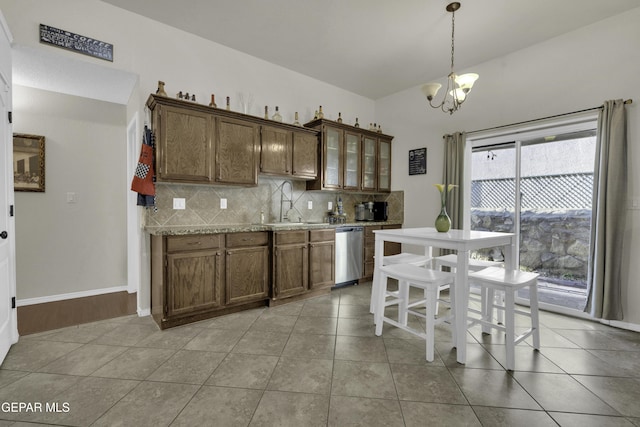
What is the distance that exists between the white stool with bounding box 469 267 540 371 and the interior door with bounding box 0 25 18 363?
3535mm

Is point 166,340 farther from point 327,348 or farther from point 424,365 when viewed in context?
point 424,365

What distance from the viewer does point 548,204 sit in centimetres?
345

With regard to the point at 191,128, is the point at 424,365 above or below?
below

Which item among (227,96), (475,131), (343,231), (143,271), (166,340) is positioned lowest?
(166,340)

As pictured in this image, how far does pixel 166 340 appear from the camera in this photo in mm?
2451

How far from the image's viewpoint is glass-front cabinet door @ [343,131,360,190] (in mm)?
4309

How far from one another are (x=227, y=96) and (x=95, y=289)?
3006mm

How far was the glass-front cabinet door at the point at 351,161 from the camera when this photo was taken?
4309 millimetres

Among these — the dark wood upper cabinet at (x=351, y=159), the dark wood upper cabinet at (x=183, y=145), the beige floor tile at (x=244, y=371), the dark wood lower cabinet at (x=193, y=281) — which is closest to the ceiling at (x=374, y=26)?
the dark wood upper cabinet at (x=351, y=159)

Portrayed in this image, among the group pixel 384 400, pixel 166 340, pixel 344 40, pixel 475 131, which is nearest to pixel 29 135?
pixel 166 340

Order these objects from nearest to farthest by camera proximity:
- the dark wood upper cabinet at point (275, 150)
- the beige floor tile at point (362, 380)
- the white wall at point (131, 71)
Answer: the beige floor tile at point (362, 380)
the white wall at point (131, 71)
the dark wood upper cabinet at point (275, 150)

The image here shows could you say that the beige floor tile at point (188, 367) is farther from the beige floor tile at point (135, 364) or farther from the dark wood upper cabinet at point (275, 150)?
the dark wood upper cabinet at point (275, 150)

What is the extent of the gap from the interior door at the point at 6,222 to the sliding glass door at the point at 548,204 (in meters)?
4.94

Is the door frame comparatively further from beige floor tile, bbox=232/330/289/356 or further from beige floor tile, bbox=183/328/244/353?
beige floor tile, bbox=183/328/244/353
